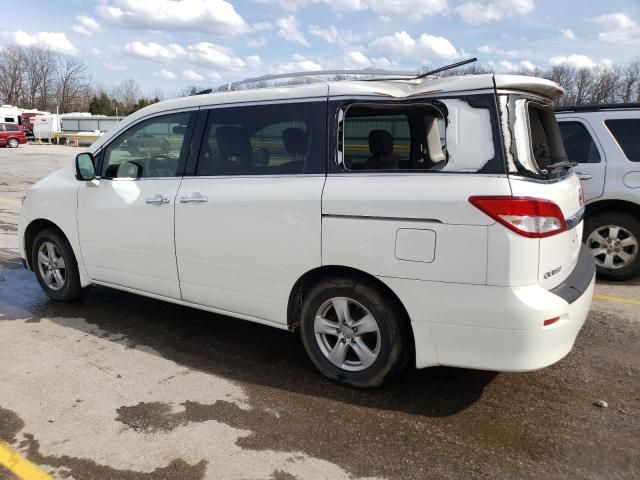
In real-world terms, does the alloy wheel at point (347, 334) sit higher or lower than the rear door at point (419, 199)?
lower

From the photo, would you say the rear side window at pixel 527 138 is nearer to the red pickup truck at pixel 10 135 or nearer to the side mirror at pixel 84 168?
the side mirror at pixel 84 168

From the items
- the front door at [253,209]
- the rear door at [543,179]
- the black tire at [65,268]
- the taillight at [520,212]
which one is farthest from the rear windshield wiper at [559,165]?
the black tire at [65,268]

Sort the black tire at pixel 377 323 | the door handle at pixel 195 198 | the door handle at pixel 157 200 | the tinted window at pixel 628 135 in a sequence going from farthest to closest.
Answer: the tinted window at pixel 628 135
the door handle at pixel 157 200
the door handle at pixel 195 198
the black tire at pixel 377 323

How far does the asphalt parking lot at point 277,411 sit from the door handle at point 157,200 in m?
1.13

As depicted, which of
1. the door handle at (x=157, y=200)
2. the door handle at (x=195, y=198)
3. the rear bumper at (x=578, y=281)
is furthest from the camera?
the door handle at (x=157, y=200)

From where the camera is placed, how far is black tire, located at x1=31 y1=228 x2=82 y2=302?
16.1 feet

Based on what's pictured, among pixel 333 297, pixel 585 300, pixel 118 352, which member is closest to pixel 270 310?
pixel 333 297

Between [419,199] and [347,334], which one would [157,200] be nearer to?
[347,334]

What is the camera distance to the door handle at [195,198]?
12.5ft

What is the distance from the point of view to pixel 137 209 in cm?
423

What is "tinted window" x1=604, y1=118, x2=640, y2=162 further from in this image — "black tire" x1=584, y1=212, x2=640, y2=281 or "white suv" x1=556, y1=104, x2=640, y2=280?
"black tire" x1=584, y1=212, x2=640, y2=281

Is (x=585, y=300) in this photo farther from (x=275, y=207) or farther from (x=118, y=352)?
(x=118, y=352)

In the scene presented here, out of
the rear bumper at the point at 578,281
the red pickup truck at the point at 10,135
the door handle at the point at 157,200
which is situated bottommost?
the rear bumper at the point at 578,281

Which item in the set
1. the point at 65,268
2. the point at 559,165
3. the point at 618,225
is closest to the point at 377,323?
the point at 559,165
